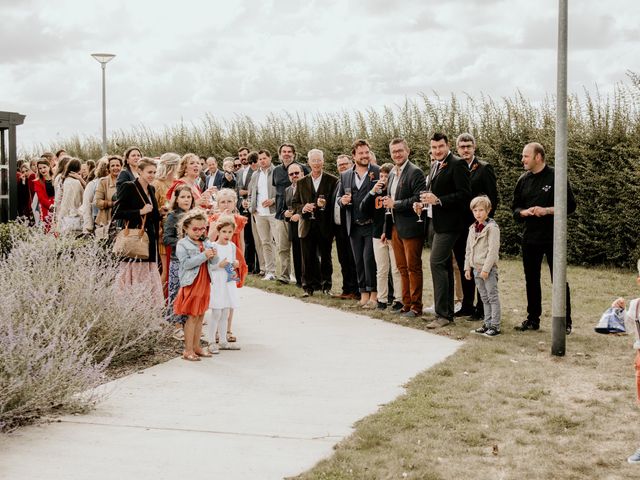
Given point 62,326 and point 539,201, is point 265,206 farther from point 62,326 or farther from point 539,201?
point 62,326

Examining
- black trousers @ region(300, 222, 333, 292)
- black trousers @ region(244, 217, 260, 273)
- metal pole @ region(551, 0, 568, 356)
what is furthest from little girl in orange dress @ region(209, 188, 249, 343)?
black trousers @ region(244, 217, 260, 273)

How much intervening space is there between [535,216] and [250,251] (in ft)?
26.5

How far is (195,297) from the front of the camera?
29.4 ft

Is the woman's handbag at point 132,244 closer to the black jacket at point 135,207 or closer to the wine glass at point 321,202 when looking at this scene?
the black jacket at point 135,207

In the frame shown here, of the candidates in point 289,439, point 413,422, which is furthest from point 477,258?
point 289,439

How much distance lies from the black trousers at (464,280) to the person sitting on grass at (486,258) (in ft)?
3.29

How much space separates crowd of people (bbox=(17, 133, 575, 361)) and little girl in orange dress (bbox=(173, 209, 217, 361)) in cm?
1

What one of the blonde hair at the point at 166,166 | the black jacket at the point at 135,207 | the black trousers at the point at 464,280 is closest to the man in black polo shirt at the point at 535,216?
the black trousers at the point at 464,280

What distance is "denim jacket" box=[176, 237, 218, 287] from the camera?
8961 millimetres

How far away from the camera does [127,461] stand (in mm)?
5777

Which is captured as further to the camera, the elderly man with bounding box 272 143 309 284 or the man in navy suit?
the man in navy suit

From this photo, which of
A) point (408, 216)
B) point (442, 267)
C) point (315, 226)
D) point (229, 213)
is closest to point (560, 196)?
point (442, 267)

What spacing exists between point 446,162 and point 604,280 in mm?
6651

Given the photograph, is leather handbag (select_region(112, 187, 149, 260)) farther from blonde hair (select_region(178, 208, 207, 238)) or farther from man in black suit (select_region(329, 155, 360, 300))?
man in black suit (select_region(329, 155, 360, 300))
